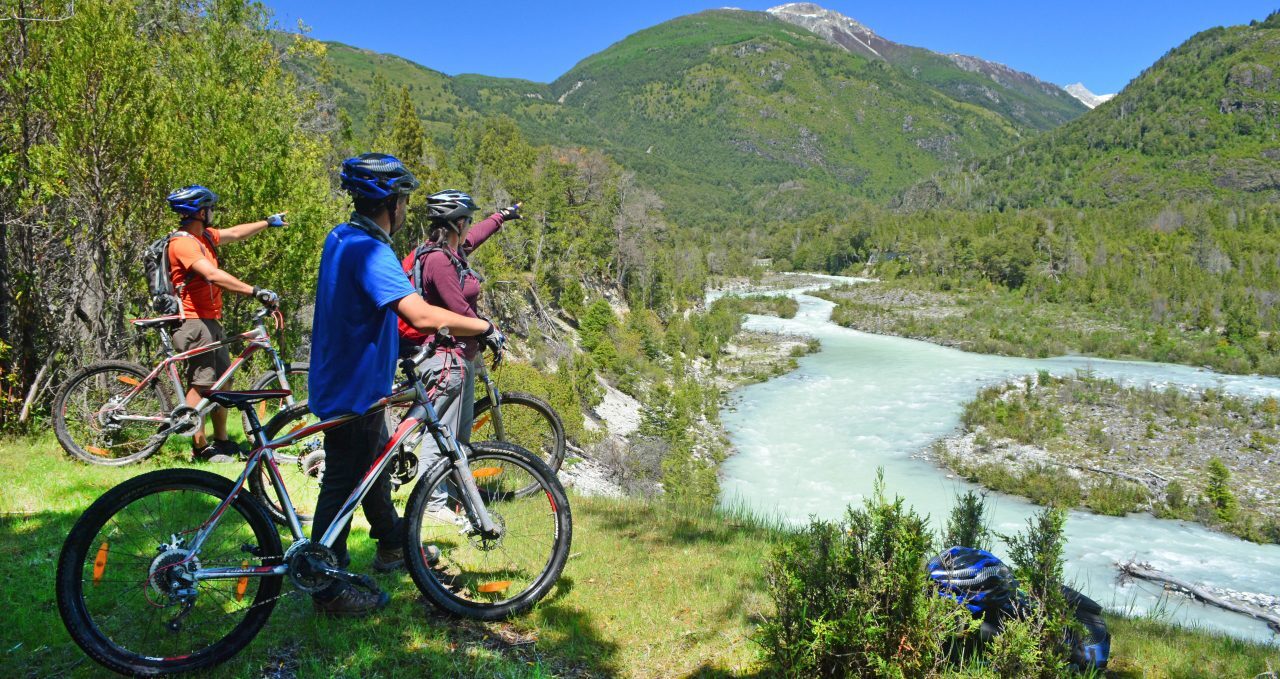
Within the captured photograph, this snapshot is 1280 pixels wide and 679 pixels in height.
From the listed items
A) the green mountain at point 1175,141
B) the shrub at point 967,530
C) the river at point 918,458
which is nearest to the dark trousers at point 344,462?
the river at point 918,458

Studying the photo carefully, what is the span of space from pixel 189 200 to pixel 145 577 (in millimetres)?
3379

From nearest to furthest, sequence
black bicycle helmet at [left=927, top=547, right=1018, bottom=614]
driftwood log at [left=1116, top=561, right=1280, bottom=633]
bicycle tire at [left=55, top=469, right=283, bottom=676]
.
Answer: bicycle tire at [left=55, top=469, right=283, bottom=676]
black bicycle helmet at [left=927, top=547, right=1018, bottom=614]
driftwood log at [left=1116, top=561, right=1280, bottom=633]

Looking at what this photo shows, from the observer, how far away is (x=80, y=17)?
6379mm

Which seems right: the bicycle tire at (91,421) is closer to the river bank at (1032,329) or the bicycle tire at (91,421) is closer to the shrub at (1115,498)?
the shrub at (1115,498)

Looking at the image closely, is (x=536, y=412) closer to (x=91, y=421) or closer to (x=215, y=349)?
(x=215, y=349)

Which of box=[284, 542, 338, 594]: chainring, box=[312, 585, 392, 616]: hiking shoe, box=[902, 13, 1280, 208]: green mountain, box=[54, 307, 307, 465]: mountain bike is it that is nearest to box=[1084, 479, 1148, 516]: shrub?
box=[54, 307, 307, 465]: mountain bike


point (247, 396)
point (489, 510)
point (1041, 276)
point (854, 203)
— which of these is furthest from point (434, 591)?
point (854, 203)

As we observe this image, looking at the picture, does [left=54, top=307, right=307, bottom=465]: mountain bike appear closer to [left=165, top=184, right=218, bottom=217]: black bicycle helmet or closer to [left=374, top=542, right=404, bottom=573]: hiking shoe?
[left=165, top=184, right=218, bottom=217]: black bicycle helmet

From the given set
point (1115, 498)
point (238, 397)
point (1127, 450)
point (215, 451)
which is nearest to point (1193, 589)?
point (1115, 498)

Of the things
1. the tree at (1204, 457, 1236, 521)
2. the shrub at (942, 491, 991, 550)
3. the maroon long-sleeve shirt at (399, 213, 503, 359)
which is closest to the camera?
the maroon long-sleeve shirt at (399, 213, 503, 359)

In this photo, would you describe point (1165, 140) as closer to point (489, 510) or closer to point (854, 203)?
point (854, 203)

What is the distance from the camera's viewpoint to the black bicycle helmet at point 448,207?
15.3 ft

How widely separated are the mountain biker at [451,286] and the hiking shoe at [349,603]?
122 cm

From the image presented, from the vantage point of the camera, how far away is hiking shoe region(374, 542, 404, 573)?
156 inches
